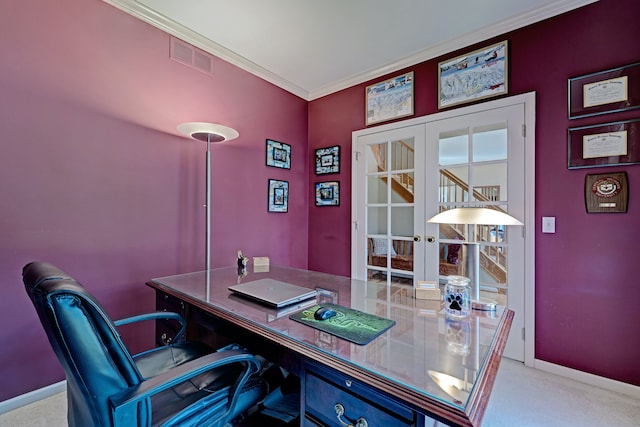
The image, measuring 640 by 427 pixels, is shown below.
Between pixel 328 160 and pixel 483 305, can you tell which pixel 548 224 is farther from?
pixel 328 160

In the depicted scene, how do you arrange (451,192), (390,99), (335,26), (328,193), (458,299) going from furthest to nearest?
1. (328,193)
2. (390,99)
3. (451,192)
4. (335,26)
5. (458,299)

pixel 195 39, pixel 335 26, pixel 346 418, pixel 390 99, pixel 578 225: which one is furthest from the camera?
pixel 390 99

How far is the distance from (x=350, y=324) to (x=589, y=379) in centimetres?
214

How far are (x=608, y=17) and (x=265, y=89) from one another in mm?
2860

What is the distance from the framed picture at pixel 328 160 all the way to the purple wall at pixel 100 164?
105 cm

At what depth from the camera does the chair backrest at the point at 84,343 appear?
71cm

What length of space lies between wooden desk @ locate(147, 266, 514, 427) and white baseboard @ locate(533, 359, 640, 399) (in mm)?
1429

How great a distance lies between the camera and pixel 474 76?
2.41 metres

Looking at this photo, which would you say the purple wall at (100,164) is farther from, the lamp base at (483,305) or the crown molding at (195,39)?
the lamp base at (483,305)

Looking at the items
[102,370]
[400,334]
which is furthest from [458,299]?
[102,370]

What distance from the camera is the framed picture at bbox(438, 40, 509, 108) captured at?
7.52ft

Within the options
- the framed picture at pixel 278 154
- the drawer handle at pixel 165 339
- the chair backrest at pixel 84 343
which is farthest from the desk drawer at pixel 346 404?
the framed picture at pixel 278 154

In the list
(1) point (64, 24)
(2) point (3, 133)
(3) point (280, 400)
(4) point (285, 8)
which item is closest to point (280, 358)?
(3) point (280, 400)

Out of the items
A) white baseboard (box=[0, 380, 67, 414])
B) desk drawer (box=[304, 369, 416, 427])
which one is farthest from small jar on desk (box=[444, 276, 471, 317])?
white baseboard (box=[0, 380, 67, 414])
